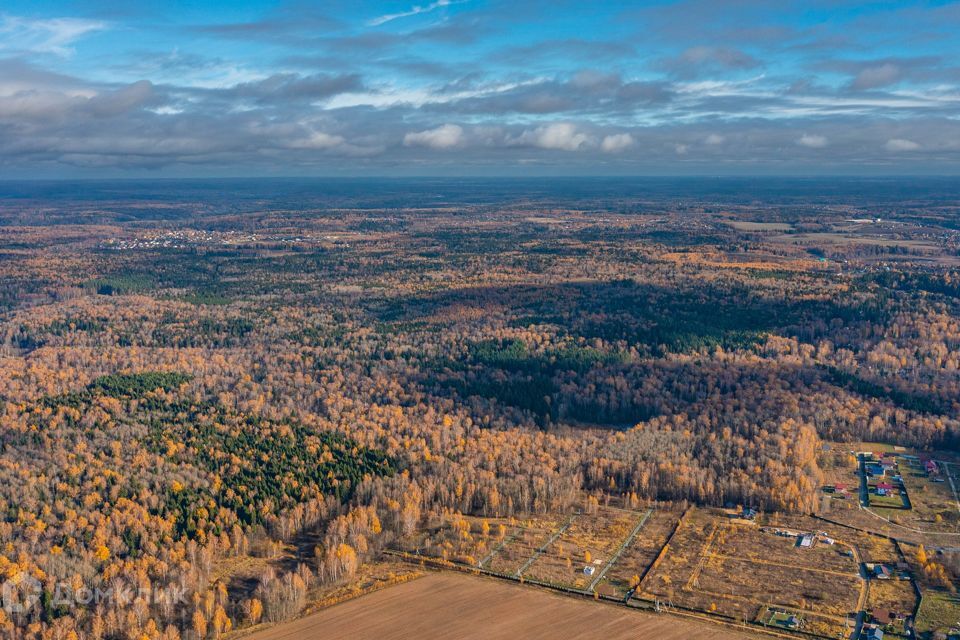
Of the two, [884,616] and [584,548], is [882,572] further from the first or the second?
[584,548]

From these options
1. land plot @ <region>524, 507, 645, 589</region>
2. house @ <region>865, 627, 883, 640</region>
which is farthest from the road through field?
house @ <region>865, 627, 883, 640</region>

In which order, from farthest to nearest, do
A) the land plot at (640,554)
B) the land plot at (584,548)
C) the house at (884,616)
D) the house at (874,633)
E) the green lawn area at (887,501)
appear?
the green lawn area at (887,501)
the land plot at (584,548)
the land plot at (640,554)
the house at (884,616)
the house at (874,633)

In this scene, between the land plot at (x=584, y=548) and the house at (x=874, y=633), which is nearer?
the house at (x=874, y=633)

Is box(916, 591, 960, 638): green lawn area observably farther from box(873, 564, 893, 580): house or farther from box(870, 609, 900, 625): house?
box(873, 564, 893, 580): house

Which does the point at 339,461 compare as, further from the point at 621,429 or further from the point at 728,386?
the point at 728,386

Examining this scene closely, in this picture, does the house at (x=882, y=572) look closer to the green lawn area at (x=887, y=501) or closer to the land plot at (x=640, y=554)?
the green lawn area at (x=887, y=501)

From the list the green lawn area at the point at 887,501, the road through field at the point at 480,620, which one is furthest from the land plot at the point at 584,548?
the green lawn area at the point at 887,501

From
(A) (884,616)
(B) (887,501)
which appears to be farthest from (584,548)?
(B) (887,501)

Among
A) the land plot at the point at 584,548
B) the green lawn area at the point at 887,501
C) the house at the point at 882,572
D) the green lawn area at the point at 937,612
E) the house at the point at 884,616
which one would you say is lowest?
the house at the point at 884,616
